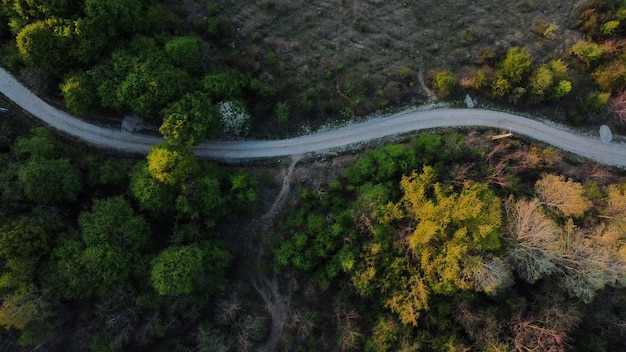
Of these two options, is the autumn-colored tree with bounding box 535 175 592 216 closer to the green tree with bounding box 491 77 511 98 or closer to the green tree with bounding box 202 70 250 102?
the green tree with bounding box 491 77 511 98

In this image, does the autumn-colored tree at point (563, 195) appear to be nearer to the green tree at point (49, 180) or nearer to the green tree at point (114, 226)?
the green tree at point (114, 226)

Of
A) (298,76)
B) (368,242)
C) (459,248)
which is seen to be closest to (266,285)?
(368,242)

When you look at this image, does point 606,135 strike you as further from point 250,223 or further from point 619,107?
point 250,223

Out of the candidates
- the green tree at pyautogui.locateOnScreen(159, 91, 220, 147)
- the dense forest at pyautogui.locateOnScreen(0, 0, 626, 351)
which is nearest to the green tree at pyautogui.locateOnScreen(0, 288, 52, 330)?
the dense forest at pyautogui.locateOnScreen(0, 0, 626, 351)

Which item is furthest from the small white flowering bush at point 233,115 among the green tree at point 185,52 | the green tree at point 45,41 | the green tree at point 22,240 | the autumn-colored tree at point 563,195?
the autumn-colored tree at point 563,195

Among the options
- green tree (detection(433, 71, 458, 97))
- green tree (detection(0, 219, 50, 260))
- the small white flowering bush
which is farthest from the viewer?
green tree (detection(433, 71, 458, 97))
